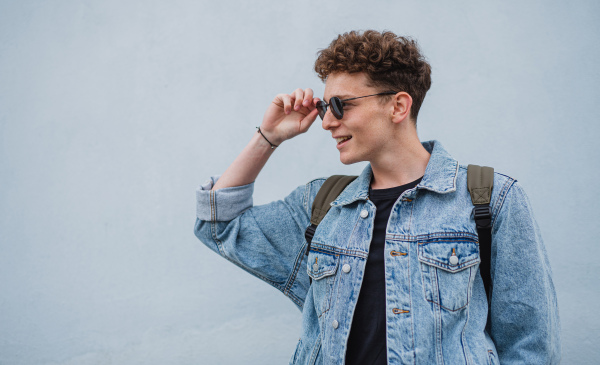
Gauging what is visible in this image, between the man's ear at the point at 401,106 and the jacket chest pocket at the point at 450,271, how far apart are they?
0.53 meters

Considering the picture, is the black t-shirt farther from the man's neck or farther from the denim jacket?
the man's neck

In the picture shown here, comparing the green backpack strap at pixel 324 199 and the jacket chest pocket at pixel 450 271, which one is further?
the green backpack strap at pixel 324 199

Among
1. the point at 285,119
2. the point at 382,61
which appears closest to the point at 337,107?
the point at 382,61

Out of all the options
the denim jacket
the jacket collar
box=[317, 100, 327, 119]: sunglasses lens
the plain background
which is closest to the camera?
the denim jacket

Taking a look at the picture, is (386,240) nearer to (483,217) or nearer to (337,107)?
(483,217)

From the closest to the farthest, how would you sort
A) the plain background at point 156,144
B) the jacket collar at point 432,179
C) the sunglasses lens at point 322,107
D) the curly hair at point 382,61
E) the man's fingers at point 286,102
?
the jacket collar at point 432,179, the curly hair at point 382,61, the sunglasses lens at point 322,107, the man's fingers at point 286,102, the plain background at point 156,144

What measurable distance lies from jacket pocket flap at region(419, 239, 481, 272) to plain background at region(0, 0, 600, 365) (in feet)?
4.98

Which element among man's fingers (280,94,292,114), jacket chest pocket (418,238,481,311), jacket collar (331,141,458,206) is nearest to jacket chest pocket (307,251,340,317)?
jacket collar (331,141,458,206)

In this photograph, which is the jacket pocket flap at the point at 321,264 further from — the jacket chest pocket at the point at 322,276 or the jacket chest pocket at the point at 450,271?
the jacket chest pocket at the point at 450,271

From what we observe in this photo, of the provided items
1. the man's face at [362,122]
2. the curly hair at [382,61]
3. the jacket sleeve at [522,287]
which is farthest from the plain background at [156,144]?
the jacket sleeve at [522,287]

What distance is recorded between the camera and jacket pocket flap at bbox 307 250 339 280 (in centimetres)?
189

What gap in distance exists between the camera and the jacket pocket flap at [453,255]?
1.67 meters

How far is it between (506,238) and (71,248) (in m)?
2.83

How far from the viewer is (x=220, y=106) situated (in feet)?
10.9
